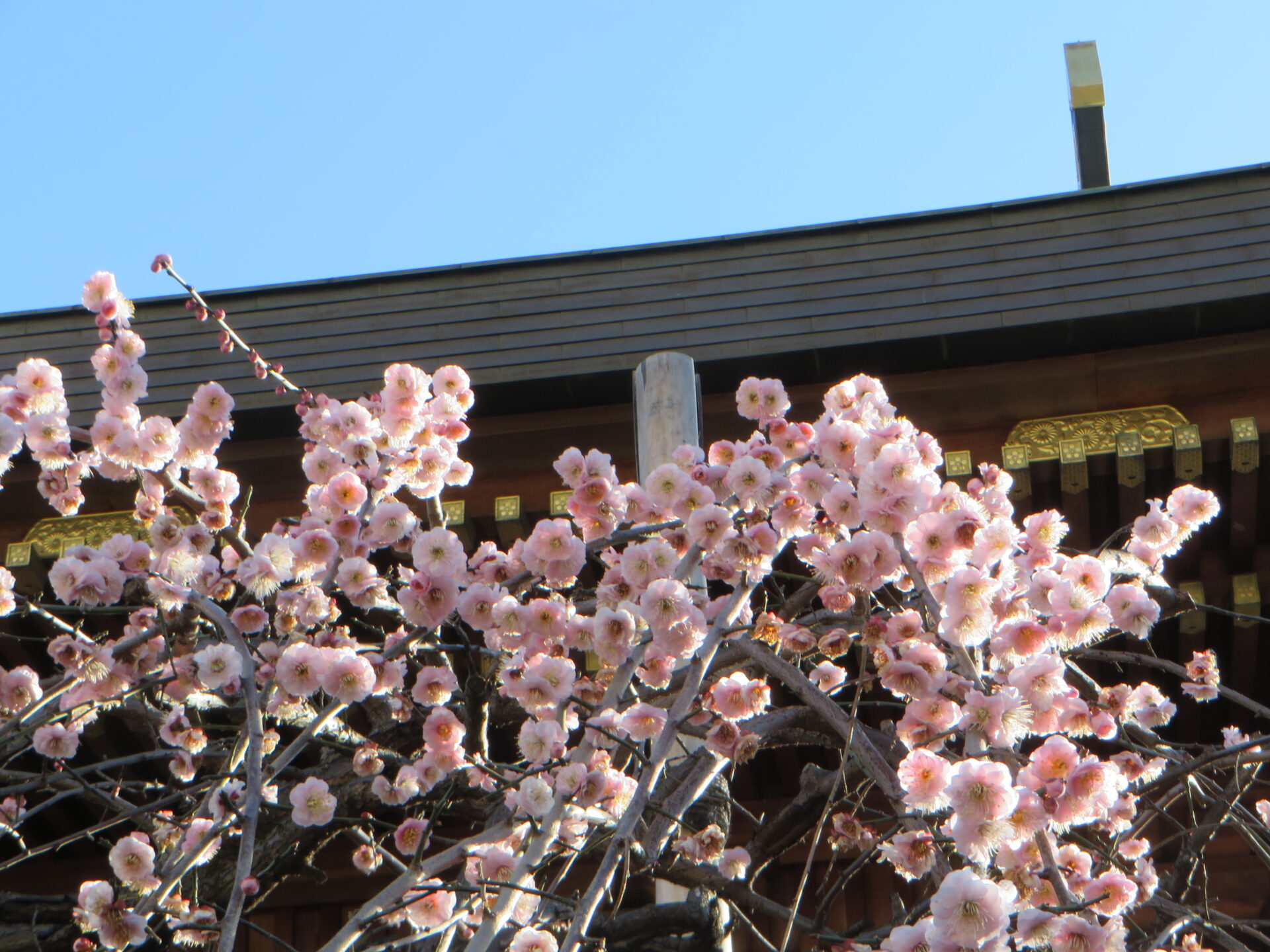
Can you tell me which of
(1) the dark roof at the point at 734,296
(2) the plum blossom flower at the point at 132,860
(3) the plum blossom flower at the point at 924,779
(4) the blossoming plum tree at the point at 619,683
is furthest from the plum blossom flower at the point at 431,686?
(1) the dark roof at the point at 734,296

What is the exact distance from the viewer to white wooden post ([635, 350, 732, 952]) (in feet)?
15.8

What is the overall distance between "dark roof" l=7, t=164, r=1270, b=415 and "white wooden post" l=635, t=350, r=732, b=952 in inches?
11.5

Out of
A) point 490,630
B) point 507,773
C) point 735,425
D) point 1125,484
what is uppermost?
point 735,425

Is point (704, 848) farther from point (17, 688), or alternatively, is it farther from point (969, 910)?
point (17, 688)

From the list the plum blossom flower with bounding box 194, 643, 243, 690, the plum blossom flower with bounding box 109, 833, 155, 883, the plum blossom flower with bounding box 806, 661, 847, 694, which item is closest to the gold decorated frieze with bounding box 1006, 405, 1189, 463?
the plum blossom flower with bounding box 806, 661, 847, 694

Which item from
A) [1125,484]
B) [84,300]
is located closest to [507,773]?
[84,300]

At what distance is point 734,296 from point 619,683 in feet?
8.87

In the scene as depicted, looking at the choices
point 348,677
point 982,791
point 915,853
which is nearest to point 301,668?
point 348,677

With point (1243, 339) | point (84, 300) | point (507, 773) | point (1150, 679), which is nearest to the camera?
point (84, 300)

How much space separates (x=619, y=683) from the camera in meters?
3.18

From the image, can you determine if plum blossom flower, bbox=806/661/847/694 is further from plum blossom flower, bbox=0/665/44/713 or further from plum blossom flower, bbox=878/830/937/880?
plum blossom flower, bbox=0/665/44/713

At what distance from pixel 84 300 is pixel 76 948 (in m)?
1.69

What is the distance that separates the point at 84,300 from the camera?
12.9ft

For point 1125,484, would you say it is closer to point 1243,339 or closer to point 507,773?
point 1243,339
